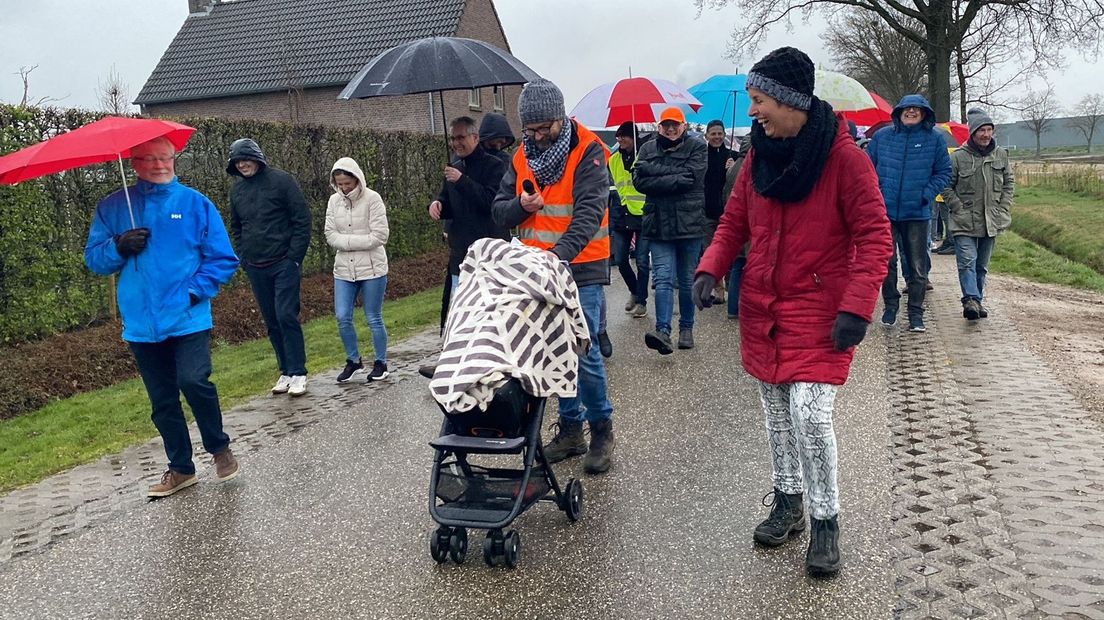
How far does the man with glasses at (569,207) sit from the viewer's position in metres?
4.75

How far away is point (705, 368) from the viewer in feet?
25.0

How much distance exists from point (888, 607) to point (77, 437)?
592 centimetres

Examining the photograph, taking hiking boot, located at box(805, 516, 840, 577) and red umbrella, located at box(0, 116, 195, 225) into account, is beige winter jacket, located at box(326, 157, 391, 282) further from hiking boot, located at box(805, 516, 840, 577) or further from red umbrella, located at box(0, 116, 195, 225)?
hiking boot, located at box(805, 516, 840, 577)

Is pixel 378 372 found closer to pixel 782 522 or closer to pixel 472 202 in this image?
pixel 472 202

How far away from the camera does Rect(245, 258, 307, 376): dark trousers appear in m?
7.45

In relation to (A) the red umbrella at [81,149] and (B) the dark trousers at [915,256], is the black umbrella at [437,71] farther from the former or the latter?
(B) the dark trousers at [915,256]

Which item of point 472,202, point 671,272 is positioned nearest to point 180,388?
point 472,202

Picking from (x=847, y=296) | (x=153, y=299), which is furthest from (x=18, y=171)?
(x=847, y=296)

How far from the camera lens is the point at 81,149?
4.63 metres

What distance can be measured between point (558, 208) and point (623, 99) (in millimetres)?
6350

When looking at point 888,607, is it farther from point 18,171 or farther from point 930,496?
point 18,171

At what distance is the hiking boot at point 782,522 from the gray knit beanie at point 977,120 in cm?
685

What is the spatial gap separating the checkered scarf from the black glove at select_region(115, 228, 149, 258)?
213 cm

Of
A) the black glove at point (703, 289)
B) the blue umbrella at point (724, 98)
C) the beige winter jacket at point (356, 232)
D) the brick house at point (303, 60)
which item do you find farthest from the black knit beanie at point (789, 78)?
the brick house at point (303, 60)
